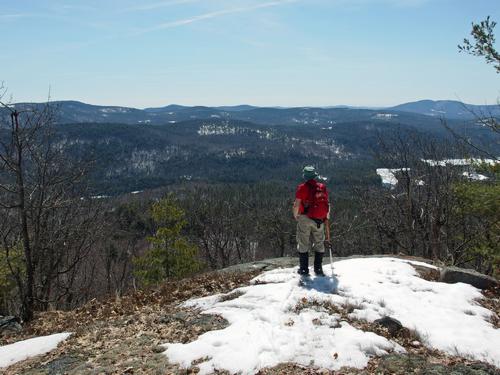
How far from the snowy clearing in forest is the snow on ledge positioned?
8.84 ft

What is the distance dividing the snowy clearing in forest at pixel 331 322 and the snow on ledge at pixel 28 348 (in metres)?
2.69

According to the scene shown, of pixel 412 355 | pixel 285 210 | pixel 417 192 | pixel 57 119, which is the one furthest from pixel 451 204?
pixel 285 210

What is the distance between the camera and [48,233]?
17.1 meters

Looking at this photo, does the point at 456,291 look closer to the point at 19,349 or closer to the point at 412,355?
the point at 412,355

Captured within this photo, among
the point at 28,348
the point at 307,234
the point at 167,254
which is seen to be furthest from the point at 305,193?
the point at 167,254

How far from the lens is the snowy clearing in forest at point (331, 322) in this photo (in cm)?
624

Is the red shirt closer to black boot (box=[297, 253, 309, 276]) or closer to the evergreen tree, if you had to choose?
black boot (box=[297, 253, 309, 276])

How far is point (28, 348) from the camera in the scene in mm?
8094

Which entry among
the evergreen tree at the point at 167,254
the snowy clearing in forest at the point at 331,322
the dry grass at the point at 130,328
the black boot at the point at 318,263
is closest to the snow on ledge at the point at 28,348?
the dry grass at the point at 130,328

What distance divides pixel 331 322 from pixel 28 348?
5904 mm

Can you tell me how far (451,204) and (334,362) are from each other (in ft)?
52.1

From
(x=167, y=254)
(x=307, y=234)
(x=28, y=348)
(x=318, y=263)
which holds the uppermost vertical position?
(x=307, y=234)

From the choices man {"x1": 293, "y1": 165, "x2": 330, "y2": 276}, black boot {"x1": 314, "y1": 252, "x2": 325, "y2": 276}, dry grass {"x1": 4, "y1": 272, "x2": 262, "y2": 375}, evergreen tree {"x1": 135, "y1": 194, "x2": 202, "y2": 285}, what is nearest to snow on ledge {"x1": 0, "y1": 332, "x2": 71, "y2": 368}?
dry grass {"x1": 4, "y1": 272, "x2": 262, "y2": 375}

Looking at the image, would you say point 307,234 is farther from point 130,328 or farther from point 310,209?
point 130,328
